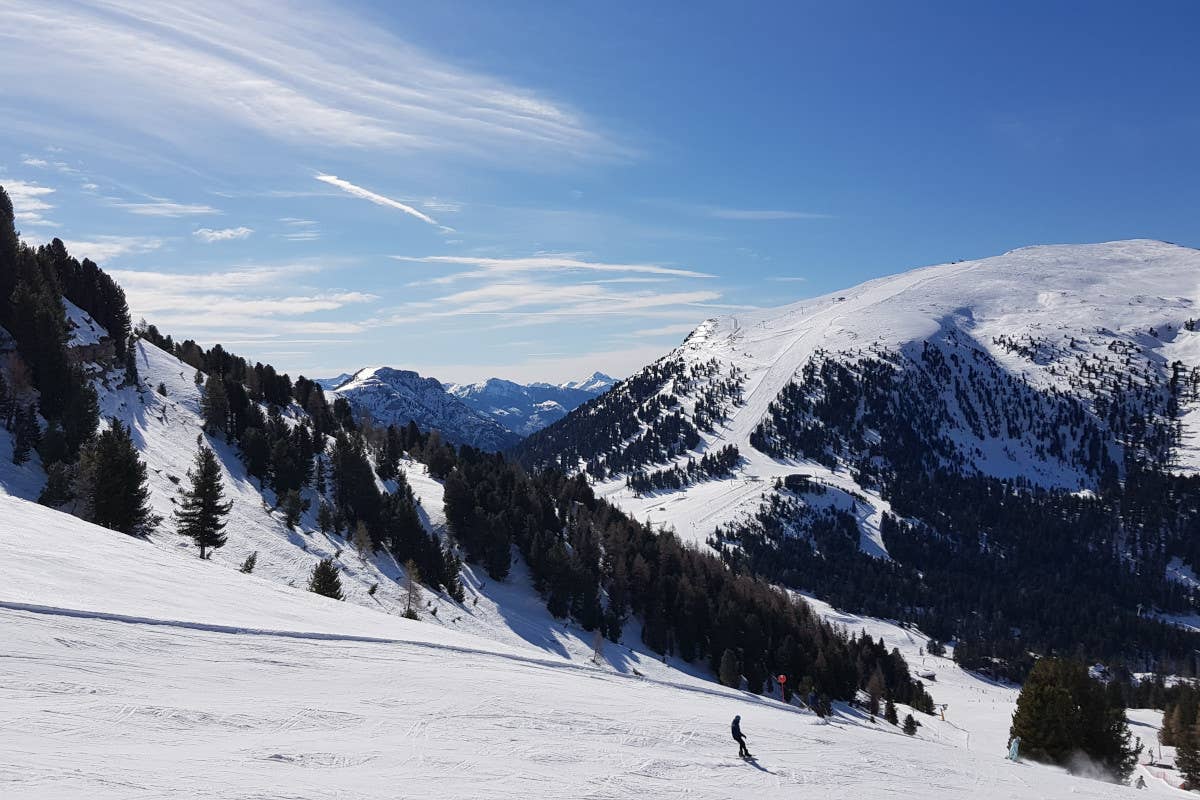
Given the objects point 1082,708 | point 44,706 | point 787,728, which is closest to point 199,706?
point 44,706

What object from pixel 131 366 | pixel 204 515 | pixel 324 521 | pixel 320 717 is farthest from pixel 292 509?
pixel 320 717

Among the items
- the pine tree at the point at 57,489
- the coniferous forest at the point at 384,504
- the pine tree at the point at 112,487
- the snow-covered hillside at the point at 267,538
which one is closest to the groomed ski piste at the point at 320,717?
the pine tree at the point at 112,487

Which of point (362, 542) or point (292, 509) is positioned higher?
point (292, 509)

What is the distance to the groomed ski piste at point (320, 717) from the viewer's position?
38.2 feet

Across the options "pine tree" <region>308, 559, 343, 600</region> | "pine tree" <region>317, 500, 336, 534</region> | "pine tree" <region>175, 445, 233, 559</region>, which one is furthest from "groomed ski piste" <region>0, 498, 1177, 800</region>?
"pine tree" <region>317, 500, 336, 534</region>

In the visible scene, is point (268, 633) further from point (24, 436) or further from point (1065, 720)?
point (1065, 720)

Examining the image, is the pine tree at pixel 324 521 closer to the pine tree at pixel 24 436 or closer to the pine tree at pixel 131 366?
the pine tree at pixel 24 436

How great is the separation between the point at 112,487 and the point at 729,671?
6897cm


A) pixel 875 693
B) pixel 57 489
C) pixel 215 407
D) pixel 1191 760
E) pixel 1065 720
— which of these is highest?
pixel 215 407

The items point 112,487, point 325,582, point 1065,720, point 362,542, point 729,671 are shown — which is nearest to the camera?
point 112,487

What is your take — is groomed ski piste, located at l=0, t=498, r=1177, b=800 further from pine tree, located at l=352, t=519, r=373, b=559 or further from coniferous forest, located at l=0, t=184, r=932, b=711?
pine tree, located at l=352, t=519, r=373, b=559

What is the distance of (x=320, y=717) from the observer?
15484mm

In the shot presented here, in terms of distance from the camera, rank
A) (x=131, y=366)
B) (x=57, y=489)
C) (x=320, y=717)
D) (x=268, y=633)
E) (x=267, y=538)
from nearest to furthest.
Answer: (x=320, y=717)
(x=268, y=633)
(x=57, y=489)
(x=267, y=538)
(x=131, y=366)

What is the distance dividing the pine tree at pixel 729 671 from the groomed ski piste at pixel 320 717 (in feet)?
185
